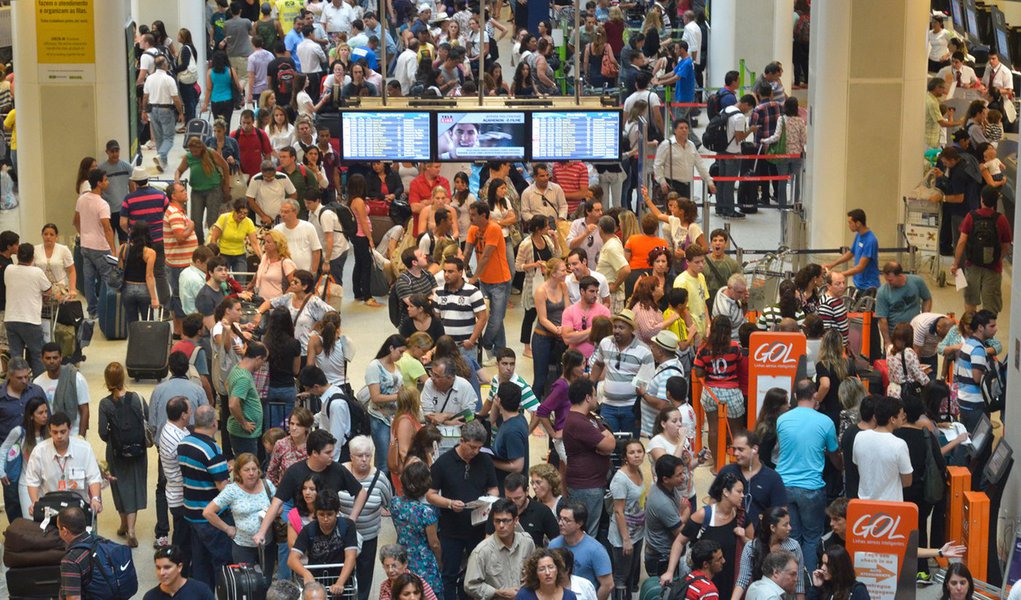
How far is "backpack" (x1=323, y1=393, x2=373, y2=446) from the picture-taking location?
39.7 ft

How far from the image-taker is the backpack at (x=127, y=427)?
12.0 metres

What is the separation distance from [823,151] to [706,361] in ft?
25.3

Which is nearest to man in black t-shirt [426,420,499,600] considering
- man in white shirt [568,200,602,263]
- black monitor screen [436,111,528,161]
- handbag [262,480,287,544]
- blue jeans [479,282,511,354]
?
handbag [262,480,287,544]

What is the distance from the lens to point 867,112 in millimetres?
20219

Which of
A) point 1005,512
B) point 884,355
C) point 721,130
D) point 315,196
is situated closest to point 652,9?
point 721,130

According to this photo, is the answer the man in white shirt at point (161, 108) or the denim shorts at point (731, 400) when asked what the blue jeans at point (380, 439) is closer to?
the denim shorts at point (731, 400)

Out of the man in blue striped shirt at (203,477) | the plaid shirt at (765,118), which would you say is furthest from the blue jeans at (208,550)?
the plaid shirt at (765,118)

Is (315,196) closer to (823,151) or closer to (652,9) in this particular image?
(823,151)

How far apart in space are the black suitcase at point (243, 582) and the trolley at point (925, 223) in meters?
10.7

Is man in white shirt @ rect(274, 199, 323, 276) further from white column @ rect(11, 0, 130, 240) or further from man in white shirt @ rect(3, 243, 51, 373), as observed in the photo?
white column @ rect(11, 0, 130, 240)

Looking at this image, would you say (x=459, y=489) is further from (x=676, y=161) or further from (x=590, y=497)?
(x=676, y=161)

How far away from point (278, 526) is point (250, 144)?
9583 mm

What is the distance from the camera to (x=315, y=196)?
17.3 meters

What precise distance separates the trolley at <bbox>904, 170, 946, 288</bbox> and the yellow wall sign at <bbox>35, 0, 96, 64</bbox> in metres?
9.23
